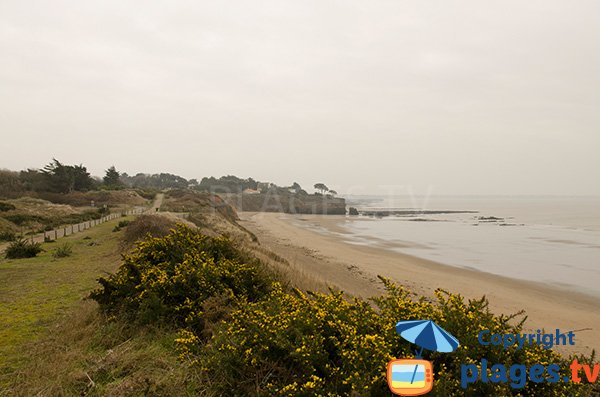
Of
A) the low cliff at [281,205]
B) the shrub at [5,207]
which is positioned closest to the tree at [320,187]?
the low cliff at [281,205]

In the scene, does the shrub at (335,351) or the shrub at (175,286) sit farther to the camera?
the shrub at (175,286)

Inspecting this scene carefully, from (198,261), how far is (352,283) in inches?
434

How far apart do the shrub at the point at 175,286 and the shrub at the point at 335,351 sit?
114 cm

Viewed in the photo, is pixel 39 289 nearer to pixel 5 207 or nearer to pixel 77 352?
pixel 77 352

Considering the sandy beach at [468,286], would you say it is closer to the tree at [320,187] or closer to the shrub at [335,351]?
the shrub at [335,351]

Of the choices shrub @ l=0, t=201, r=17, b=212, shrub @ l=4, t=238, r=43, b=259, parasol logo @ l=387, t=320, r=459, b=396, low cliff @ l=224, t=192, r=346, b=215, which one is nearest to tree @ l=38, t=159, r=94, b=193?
shrub @ l=0, t=201, r=17, b=212

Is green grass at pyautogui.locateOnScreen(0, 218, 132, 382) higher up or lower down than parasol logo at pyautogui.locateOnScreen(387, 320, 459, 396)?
lower down

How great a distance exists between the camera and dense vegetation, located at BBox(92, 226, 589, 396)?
3.25 meters

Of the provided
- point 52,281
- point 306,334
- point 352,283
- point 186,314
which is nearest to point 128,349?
point 186,314

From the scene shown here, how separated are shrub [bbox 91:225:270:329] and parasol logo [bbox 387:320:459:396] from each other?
343 cm

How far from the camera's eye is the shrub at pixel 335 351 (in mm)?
3146

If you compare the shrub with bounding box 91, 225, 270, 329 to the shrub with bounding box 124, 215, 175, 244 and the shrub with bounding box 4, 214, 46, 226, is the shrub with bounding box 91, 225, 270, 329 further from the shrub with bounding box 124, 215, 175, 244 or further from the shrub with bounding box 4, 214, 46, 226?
the shrub with bounding box 4, 214, 46, 226

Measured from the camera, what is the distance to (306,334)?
4059 millimetres

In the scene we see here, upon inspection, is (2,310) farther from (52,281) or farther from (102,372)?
(102,372)
